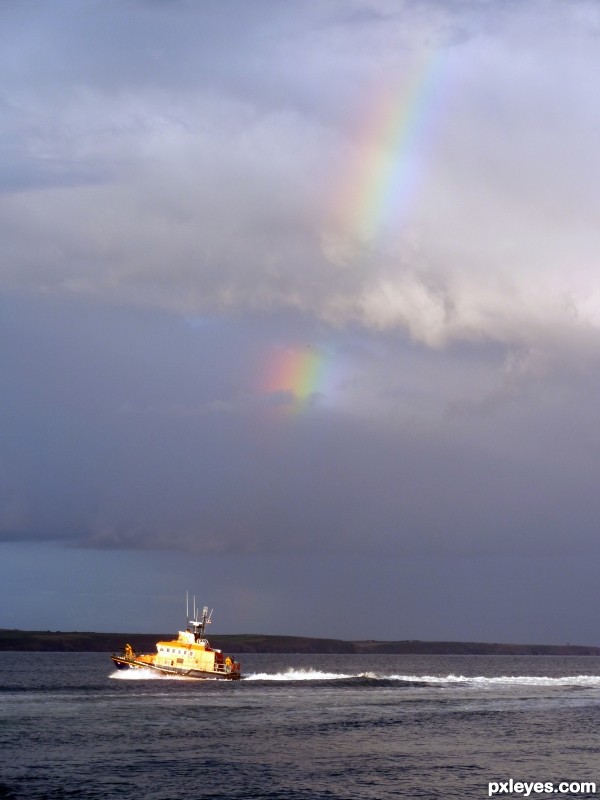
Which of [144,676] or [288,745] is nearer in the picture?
[288,745]

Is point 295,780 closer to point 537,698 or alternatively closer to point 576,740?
point 576,740

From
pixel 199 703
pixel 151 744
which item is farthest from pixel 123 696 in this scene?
pixel 151 744

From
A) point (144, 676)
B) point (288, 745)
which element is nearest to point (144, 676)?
point (144, 676)

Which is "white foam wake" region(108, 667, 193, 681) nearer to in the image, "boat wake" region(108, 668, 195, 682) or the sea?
A: "boat wake" region(108, 668, 195, 682)

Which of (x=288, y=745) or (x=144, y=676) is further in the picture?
(x=144, y=676)

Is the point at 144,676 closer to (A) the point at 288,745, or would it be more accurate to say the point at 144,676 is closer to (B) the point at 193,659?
(B) the point at 193,659

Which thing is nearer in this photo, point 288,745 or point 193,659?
point 288,745

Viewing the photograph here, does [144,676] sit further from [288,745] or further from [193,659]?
[288,745]

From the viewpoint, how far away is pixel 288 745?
74.5 m

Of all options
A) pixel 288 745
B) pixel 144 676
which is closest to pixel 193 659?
pixel 144 676

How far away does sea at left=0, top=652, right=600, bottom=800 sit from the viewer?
186 ft

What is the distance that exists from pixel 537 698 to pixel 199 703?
4822 centimetres

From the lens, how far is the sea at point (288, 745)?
56.7 m

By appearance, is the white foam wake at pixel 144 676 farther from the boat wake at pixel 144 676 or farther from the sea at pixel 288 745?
the sea at pixel 288 745
